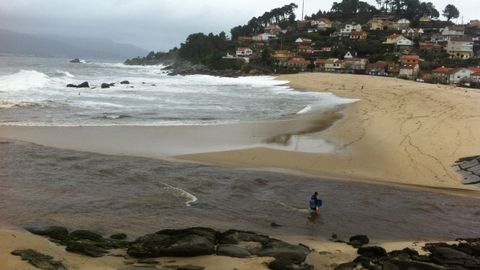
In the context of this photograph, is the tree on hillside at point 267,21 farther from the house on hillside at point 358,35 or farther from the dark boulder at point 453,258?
the dark boulder at point 453,258

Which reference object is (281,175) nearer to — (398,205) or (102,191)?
(398,205)

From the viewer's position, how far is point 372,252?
→ 28.5ft

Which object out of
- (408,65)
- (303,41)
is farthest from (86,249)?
(303,41)

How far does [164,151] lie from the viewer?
18328 millimetres

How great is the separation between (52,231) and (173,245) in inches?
108

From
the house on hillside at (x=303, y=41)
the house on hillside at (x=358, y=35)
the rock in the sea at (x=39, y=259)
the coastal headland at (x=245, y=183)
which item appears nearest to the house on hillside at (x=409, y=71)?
the house on hillside at (x=358, y=35)

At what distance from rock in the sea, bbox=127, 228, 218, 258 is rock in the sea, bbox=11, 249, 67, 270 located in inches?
52.8

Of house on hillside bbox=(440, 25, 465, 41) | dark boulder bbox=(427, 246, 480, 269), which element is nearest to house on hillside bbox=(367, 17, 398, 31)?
house on hillside bbox=(440, 25, 465, 41)

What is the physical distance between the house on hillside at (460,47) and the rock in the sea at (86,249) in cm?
9913

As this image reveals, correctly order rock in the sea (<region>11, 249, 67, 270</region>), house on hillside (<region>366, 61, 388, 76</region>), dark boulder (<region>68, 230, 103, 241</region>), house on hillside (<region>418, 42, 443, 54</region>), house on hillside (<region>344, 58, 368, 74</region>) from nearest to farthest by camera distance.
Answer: rock in the sea (<region>11, 249, 67, 270</region>) → dark boulder (<region>68, 230, 103, 241</region>) → house on hillside (<region>366, 61, 388, 76</region>) → house on hillside (<region>344, 58, 368, 74</region>) → house on hillside (<region>418, 42, 443, 54</region>)

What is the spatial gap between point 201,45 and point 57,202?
419ft

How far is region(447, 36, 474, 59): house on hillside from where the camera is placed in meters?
93.6

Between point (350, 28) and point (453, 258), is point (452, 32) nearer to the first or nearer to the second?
point (350, 28)

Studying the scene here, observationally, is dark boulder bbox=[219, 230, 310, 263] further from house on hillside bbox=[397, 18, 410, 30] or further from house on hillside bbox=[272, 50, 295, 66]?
house on hillside bbox=[397, 18, 410, 30]
